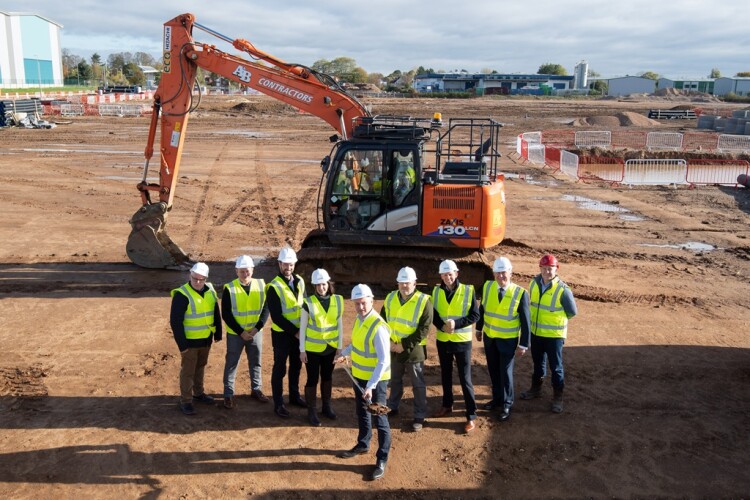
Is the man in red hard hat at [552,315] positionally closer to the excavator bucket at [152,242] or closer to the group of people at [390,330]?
the group of people at [390,330]

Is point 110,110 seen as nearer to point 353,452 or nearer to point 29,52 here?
point 353,452

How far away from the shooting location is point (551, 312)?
7621 millimetres

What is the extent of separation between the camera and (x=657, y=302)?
462 inches

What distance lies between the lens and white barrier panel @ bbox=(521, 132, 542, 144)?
109 feet

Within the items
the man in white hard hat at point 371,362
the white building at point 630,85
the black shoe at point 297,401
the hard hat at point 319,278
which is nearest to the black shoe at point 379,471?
the man in white hard hat at point 371,362

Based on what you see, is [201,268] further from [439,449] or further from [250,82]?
[250,82]

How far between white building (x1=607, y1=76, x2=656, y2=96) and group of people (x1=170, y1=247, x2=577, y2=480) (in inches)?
4879

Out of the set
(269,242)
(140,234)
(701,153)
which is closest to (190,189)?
(269,242)

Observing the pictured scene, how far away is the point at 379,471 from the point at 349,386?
7.09ft

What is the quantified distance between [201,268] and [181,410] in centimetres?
170

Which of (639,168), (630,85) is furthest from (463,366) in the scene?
(630,85)

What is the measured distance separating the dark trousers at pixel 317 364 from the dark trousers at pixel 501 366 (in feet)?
5.95

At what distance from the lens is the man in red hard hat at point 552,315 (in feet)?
24.9

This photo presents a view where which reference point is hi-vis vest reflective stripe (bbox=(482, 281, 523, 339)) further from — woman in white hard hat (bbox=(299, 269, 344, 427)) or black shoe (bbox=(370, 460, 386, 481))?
black shoe (bbox=(370, 460, 386, 481))
